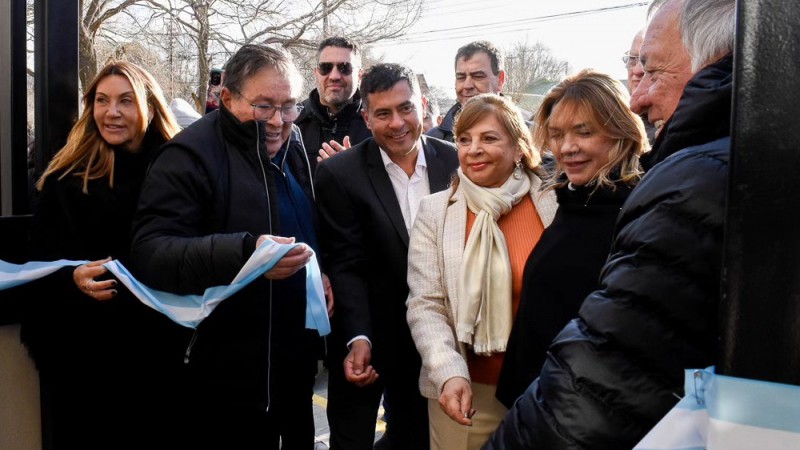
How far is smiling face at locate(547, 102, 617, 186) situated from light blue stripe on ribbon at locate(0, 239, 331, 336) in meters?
0.99

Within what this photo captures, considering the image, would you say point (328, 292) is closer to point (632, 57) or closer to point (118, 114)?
point (118, 114)

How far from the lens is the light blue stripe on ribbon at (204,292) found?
7.94 feet

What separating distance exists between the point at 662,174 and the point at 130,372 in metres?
2.44

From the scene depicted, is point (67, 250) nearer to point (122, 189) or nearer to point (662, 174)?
point (122, 189)

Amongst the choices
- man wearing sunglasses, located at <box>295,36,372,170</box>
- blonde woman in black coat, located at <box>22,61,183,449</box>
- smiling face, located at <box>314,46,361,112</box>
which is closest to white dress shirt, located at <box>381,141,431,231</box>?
blonde woman in black coat, located at <box>22,61,183,449</box>

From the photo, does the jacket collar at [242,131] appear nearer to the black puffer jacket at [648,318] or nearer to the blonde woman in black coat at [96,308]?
the blonde woman in black coat at [96,308]

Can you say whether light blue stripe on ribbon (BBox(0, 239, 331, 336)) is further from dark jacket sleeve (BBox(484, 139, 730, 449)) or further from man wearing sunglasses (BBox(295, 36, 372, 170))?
man wearing sunglasses (BBox(295, 36, 372, 170))

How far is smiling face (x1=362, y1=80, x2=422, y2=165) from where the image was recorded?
315 cm

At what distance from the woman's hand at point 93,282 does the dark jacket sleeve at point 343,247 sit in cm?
89

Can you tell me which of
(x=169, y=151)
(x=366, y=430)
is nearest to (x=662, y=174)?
(x=169, y=151)

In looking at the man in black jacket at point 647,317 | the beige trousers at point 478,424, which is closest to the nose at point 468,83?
the beige trousers at point 478,424

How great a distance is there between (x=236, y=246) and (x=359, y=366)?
797mm

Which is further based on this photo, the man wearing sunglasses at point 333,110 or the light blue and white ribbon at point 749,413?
the man wearing sunglasses at point 333,110

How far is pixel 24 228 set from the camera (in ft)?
9.51
